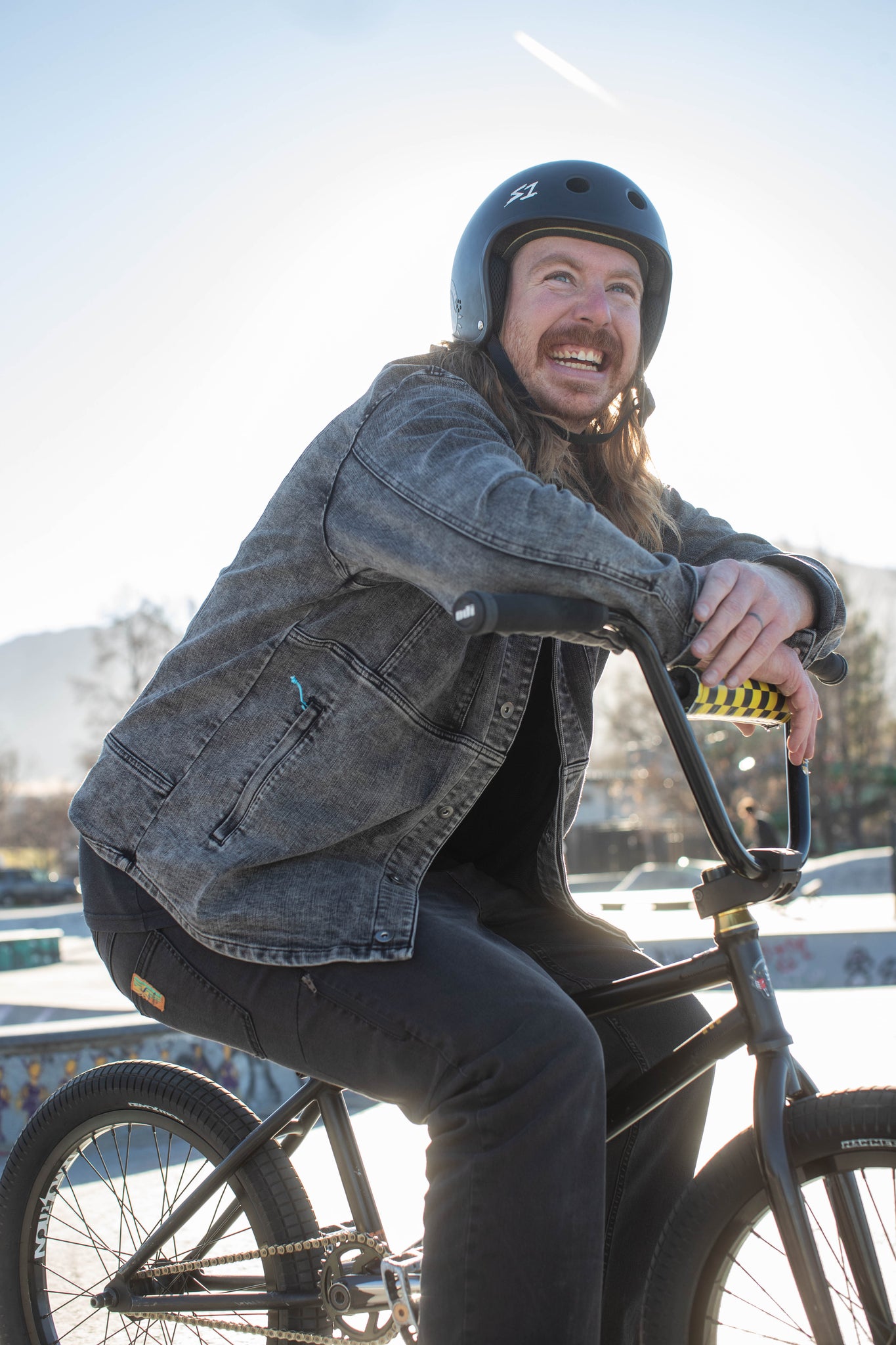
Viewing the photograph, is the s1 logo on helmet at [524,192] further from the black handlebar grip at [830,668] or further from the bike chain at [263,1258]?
the bike chain at [263,1258]

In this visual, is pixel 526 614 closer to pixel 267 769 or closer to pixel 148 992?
pixel 267 769

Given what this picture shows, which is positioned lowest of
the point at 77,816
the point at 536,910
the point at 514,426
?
the point at 536,910

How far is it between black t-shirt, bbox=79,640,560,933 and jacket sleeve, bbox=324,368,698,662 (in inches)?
16.9

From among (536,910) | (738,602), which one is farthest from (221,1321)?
(738,602)

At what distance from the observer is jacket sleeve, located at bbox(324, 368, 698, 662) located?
1556 mm

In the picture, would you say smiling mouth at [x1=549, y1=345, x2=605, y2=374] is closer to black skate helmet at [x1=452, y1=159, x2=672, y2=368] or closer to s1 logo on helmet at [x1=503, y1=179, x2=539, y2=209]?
black skate helmet at [x1=452, y1=159, x2=672, y2=368]

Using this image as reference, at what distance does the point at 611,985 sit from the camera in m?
1.84

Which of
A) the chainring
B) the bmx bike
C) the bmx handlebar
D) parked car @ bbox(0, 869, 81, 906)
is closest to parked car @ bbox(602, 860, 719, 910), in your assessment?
the bmx bike

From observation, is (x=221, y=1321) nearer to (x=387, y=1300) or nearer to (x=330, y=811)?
(x=387, y=1300)

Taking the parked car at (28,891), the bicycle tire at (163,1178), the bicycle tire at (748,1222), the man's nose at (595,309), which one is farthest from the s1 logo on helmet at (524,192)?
the parked car at (28,891)

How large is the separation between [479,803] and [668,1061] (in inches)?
24.7

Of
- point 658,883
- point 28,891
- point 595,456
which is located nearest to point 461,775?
point 595,456

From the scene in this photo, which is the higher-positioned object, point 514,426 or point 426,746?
point 514,426

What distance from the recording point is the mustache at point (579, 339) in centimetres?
222
